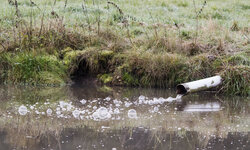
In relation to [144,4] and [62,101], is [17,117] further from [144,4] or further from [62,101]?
[144,4]

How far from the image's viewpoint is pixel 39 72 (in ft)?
31.3

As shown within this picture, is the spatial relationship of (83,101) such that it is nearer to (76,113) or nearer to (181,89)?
(76,113)

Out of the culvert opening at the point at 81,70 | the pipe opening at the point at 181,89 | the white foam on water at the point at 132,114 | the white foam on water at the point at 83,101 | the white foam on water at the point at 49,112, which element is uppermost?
the white foam on water at the point at 132,114

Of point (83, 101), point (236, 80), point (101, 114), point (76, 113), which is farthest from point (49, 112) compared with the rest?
point (236, 80)

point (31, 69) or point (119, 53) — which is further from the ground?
point (119, 53)

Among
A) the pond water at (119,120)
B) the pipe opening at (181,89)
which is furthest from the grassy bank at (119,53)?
the pipe opening at (181,89)

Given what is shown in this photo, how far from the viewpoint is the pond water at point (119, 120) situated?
5359 mm

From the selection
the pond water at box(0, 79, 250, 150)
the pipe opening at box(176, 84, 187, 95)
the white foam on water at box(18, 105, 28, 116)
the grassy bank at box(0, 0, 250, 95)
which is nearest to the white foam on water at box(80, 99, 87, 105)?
the pond water at box(0, 79, 250, 150)

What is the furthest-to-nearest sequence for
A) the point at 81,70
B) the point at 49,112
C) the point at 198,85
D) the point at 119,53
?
the point at 81,70, the point at 119,53, the point at 198,85, the point at 49,112

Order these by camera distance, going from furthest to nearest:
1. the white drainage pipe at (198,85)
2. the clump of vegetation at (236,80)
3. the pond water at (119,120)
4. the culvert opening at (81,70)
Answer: the culvert opening at (81,70), the clump of vegetation at (236,80), the white drainage pipe at (198,85), the pond water at (119,120)

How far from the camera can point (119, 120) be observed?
21.0ft

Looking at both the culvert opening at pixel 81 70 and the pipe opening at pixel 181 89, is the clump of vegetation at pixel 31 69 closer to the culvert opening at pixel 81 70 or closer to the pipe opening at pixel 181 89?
the culvert opening at pixel 81 70

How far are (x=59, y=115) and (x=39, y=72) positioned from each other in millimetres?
3198

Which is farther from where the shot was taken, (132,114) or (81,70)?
(81,70)
